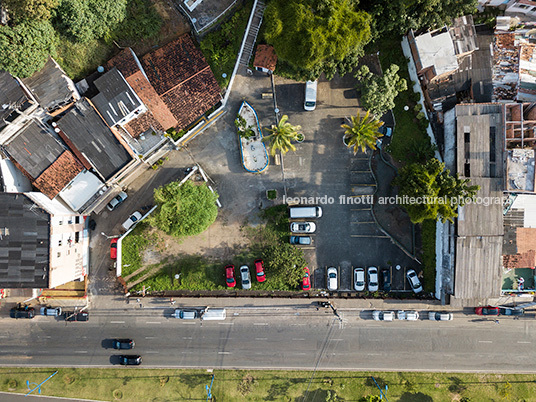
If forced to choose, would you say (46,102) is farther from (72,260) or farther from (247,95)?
(247,95)

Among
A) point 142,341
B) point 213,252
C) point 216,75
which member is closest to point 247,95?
point 216,75

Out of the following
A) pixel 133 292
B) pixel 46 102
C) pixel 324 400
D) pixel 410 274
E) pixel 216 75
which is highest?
pixel 216 75

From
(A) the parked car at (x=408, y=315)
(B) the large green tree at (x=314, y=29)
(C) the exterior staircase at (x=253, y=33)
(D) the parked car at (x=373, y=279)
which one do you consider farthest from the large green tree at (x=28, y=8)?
(A) the parked car at (x=408, y=315)

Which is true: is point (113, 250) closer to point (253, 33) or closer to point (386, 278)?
point (253, 33)

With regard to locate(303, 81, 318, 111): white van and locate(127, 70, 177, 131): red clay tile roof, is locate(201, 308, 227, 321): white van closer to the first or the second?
locate(127, 70, 177, 131): red clay tile roof

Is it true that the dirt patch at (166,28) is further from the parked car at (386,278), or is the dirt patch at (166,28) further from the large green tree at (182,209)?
the parked car at (386,278)

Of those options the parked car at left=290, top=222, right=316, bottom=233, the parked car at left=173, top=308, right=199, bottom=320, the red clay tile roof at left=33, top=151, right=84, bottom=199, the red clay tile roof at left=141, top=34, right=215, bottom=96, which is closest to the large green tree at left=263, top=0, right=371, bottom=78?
the red clay tile roof at left=141, top=34, right=215, bottom=96
